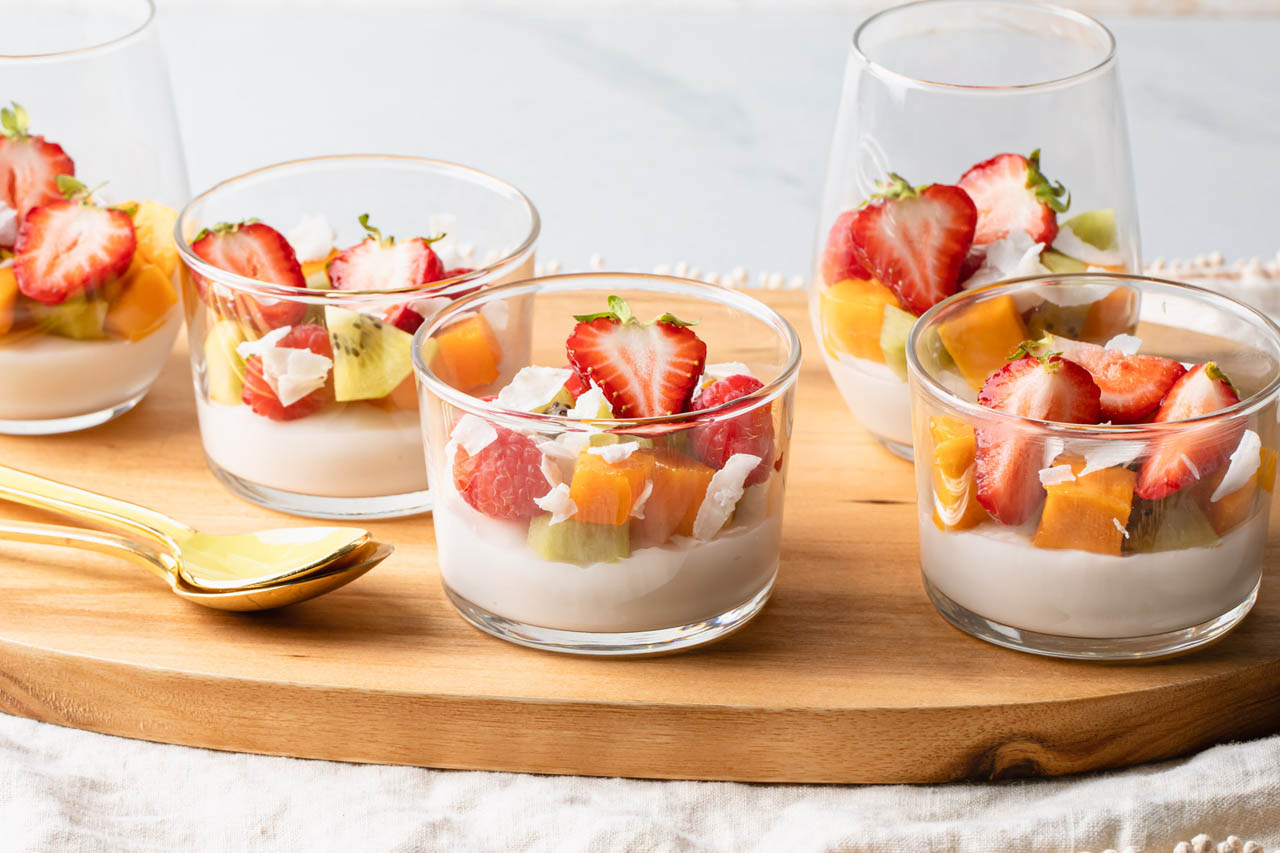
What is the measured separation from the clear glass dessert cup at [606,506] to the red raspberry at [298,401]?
0.41 ft

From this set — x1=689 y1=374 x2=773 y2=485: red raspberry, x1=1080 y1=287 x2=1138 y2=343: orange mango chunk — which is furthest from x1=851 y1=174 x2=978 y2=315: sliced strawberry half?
x1=689 y1=374 x2=773 y2=485: red raspberry

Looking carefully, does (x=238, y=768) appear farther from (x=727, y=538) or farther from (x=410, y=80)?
(x=410, y=80)

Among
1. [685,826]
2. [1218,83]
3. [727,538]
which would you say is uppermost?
[727,538]

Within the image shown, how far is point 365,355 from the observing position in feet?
4.29

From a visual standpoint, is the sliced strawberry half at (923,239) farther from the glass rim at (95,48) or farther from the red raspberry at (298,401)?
the glass rim at (95,48)

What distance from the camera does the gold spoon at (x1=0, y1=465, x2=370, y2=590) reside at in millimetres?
1233

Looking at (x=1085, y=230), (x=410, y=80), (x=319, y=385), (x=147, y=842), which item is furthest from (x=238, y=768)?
(x=410, y=80)

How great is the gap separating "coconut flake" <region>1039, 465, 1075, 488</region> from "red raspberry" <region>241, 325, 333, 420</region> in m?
0.59

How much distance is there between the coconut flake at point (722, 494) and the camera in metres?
1.13

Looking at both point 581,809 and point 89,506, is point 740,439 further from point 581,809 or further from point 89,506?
point 89,506

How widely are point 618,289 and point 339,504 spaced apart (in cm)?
32

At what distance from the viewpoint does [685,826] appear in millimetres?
1143

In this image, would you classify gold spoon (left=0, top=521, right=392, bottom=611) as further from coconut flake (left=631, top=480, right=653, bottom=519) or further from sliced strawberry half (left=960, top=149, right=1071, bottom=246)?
sliced strawberry half (left=960, top=149, right=1071, bottom=246)

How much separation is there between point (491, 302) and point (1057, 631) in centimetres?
52
